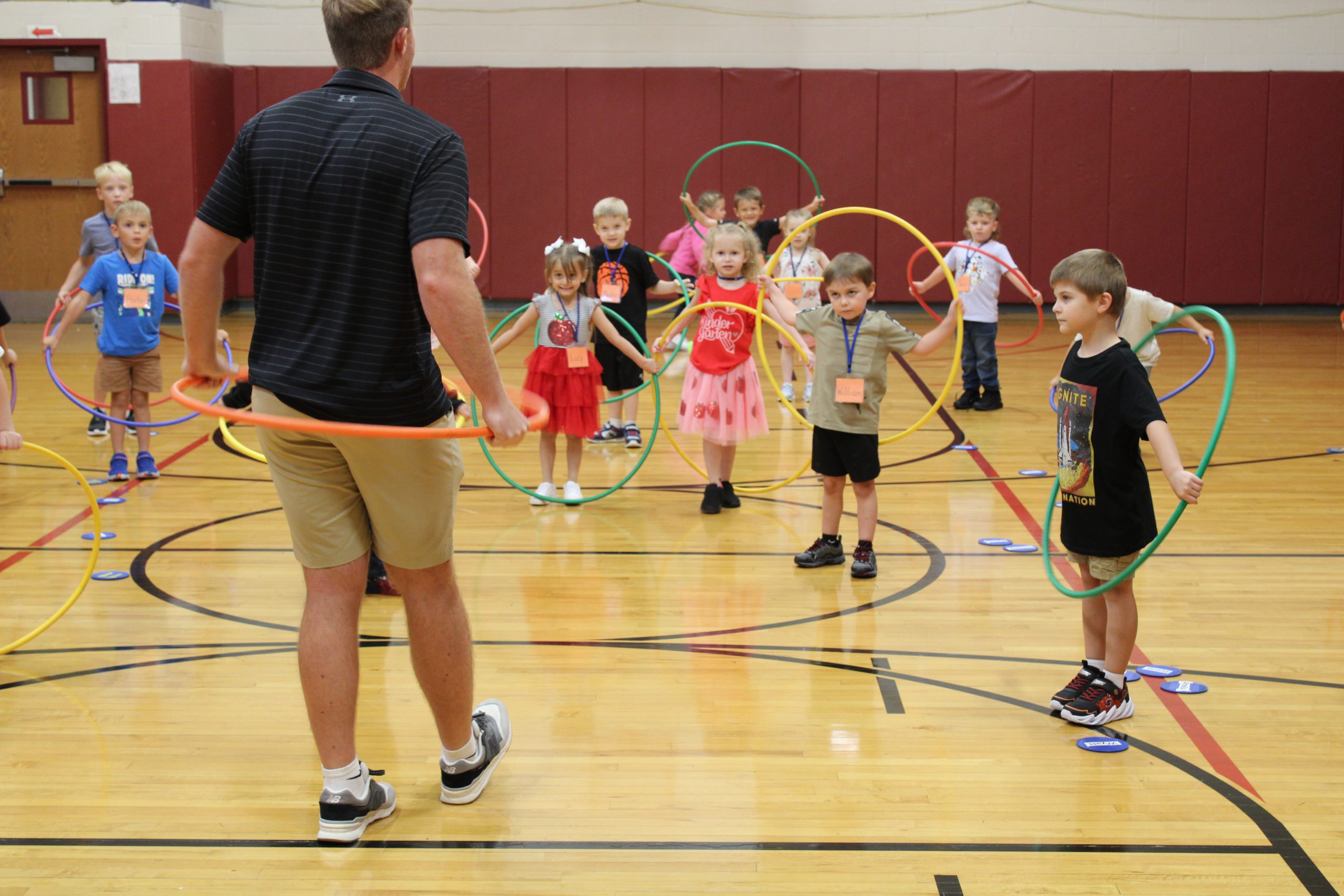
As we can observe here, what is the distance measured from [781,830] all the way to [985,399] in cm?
622

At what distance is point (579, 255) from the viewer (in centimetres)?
590

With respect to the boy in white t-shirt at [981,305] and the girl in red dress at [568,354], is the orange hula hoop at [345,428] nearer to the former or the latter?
the girl in red dress at [568,354]

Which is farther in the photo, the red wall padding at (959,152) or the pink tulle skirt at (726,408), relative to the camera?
the red wall padding at (959,152)

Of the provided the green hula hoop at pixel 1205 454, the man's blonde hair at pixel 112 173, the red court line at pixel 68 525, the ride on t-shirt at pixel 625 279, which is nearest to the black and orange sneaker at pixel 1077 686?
the green hula hoop at pixel 1205 454

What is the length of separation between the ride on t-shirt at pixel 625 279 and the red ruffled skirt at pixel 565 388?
1.07 meters

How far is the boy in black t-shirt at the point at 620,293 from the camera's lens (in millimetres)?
7012

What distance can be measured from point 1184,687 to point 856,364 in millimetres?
1755

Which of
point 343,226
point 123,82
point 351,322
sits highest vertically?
point 123,82

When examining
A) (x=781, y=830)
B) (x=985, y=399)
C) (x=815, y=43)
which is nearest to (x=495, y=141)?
(x=815, y=43)

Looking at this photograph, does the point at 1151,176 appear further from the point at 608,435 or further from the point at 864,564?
the point at 864,564

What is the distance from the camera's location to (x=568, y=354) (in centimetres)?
593

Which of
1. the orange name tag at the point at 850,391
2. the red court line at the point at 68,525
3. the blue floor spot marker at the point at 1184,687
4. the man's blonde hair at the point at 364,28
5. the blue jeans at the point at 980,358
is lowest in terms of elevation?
the blue floor spot marker at the point at 1184,687

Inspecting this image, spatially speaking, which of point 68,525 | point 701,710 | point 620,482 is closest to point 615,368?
point 620,482

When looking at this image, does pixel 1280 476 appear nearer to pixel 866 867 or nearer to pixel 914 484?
pixel 914 484
